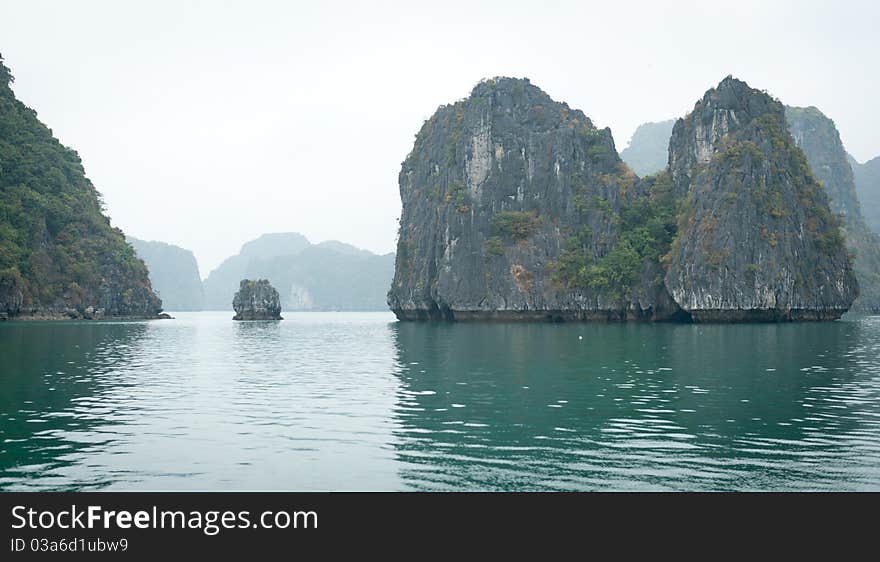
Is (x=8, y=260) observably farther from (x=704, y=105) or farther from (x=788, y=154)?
(x=788, y=154)

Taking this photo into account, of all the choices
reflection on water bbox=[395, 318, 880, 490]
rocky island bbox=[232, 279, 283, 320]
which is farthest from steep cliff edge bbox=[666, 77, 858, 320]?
rocky island bbox=[232, 279, 283, 320]

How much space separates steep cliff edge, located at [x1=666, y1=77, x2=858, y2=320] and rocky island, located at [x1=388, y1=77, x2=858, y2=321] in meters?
0.21

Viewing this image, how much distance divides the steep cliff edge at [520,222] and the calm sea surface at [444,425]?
7934 centimetres

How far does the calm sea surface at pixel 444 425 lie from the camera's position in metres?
14.4

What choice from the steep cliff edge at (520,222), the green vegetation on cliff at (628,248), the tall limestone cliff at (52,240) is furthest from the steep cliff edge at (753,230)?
the tall limestone cliff at (52,240)

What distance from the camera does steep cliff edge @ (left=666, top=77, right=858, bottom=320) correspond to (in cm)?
10238

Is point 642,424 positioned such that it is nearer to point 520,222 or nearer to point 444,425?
point 444,425

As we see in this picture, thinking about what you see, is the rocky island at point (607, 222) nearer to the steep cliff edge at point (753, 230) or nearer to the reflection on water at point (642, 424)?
the steep cliff edge at point (753, 230)

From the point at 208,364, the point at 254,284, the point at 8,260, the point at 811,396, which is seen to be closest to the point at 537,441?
the point at 811,396

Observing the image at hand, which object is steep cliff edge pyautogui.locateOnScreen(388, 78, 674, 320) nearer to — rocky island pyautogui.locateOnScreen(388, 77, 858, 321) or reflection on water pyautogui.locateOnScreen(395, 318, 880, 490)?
rocky island pyautogui.locateOnScreen(388, 77, 858, 321)

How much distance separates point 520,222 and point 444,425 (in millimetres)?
109767

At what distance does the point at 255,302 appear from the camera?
143 metres

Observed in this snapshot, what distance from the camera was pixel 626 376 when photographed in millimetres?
32469
